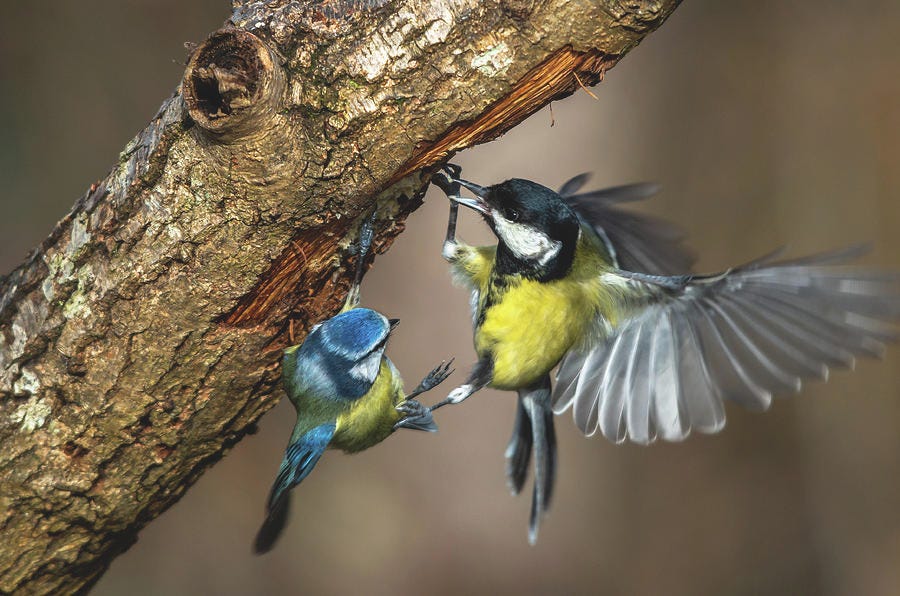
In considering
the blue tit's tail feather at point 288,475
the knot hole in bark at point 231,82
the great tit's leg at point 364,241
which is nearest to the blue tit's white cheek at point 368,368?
the blue tit's tail feather at point 288,475

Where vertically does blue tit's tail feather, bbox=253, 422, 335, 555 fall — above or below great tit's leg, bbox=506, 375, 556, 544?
above

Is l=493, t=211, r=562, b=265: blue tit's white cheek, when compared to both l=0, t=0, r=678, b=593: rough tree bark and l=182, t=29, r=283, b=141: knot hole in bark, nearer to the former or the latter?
l=0, t=0, r=678, b=593: rough tree bark

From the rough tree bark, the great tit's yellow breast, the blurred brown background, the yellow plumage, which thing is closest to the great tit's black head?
the yellow plumage

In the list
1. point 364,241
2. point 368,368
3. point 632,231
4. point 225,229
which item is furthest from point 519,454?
point 225,229

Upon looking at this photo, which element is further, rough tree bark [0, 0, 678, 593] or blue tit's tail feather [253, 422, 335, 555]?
blue tit's tail feather [253, 422, 335, 555]

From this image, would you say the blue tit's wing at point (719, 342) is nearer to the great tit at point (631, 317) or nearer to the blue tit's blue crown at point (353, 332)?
the great tit at point (631, 317)

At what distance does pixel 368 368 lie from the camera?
2645 millimetres

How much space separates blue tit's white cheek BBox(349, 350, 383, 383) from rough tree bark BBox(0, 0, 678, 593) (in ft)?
1.00

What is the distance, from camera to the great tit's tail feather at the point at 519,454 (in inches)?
125

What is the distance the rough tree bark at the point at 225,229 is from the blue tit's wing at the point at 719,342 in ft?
2.60

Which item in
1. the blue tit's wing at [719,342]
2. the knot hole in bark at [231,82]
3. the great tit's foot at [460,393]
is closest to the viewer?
the knot hole in bark at [231,82]

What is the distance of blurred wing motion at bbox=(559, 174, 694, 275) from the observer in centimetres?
286

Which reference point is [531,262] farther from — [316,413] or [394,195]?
[316,413]

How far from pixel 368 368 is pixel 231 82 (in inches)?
49.4
